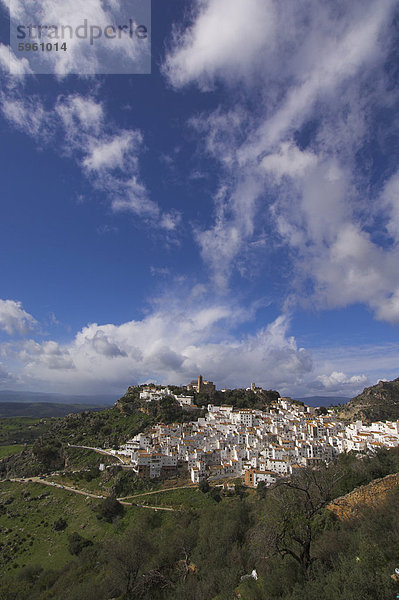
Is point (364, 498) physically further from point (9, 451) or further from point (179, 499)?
point (9, 451)

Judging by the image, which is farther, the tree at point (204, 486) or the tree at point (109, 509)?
the tree at point (204, 486)

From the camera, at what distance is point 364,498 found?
21.5 meters

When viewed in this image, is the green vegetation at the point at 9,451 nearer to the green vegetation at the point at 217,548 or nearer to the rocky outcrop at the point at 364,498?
the green vegetation at the point at 217,548

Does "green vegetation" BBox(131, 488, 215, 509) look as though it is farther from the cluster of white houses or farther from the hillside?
the hillside

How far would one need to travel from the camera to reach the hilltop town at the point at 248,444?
4872 centimetres

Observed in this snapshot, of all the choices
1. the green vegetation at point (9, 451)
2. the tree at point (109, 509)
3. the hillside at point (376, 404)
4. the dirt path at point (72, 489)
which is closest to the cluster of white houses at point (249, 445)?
the dirt path at point (72, 489)

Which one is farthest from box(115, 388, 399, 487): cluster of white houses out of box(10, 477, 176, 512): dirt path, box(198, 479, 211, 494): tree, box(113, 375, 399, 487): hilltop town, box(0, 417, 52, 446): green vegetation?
box(0, 417, 52, 446): green vegetation

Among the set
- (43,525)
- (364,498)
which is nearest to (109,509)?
(43,525)

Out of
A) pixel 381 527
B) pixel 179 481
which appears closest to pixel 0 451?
pixel 179 481

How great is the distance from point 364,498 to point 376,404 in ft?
224

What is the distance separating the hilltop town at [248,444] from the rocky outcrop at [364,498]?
24715 mm

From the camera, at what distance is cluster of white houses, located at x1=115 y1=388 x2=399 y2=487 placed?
48.7 metres

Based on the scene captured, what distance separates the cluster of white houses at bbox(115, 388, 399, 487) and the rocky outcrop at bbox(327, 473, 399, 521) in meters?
24.6

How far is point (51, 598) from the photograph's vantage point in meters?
22.1
